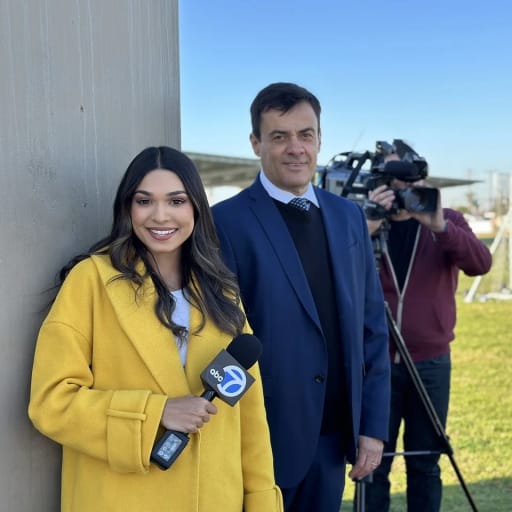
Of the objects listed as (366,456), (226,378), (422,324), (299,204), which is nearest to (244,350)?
(226,378)

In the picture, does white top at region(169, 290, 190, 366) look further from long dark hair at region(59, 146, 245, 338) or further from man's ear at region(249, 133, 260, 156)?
man's ear at region(249, 133, 260, 156)

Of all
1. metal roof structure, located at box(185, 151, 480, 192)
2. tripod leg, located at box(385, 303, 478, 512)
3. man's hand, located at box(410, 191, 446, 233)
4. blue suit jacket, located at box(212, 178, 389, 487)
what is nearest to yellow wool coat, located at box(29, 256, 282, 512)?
blue suit jacket, located at box(212, 178, 389, 487)

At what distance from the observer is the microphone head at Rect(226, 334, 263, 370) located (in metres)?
1.57

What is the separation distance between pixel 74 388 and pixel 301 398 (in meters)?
0.90

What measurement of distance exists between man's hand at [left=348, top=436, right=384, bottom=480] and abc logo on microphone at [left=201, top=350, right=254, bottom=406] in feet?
3.31

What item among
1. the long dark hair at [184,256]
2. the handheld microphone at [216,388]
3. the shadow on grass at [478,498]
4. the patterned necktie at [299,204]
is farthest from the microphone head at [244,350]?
the shadow on grass at [478,498]

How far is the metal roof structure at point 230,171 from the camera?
18.5 m

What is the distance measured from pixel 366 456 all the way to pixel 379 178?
4.49 ft

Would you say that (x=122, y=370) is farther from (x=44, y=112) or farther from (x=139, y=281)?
(x=44, y=112)

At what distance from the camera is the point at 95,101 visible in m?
1.81

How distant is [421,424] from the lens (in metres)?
→ 3.31

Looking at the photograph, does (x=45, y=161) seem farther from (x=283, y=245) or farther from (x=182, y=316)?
(x=283, y=245)

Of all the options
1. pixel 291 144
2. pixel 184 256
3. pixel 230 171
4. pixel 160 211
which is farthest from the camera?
pixel 230 171

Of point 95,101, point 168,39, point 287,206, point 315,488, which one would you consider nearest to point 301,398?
point 315,488
